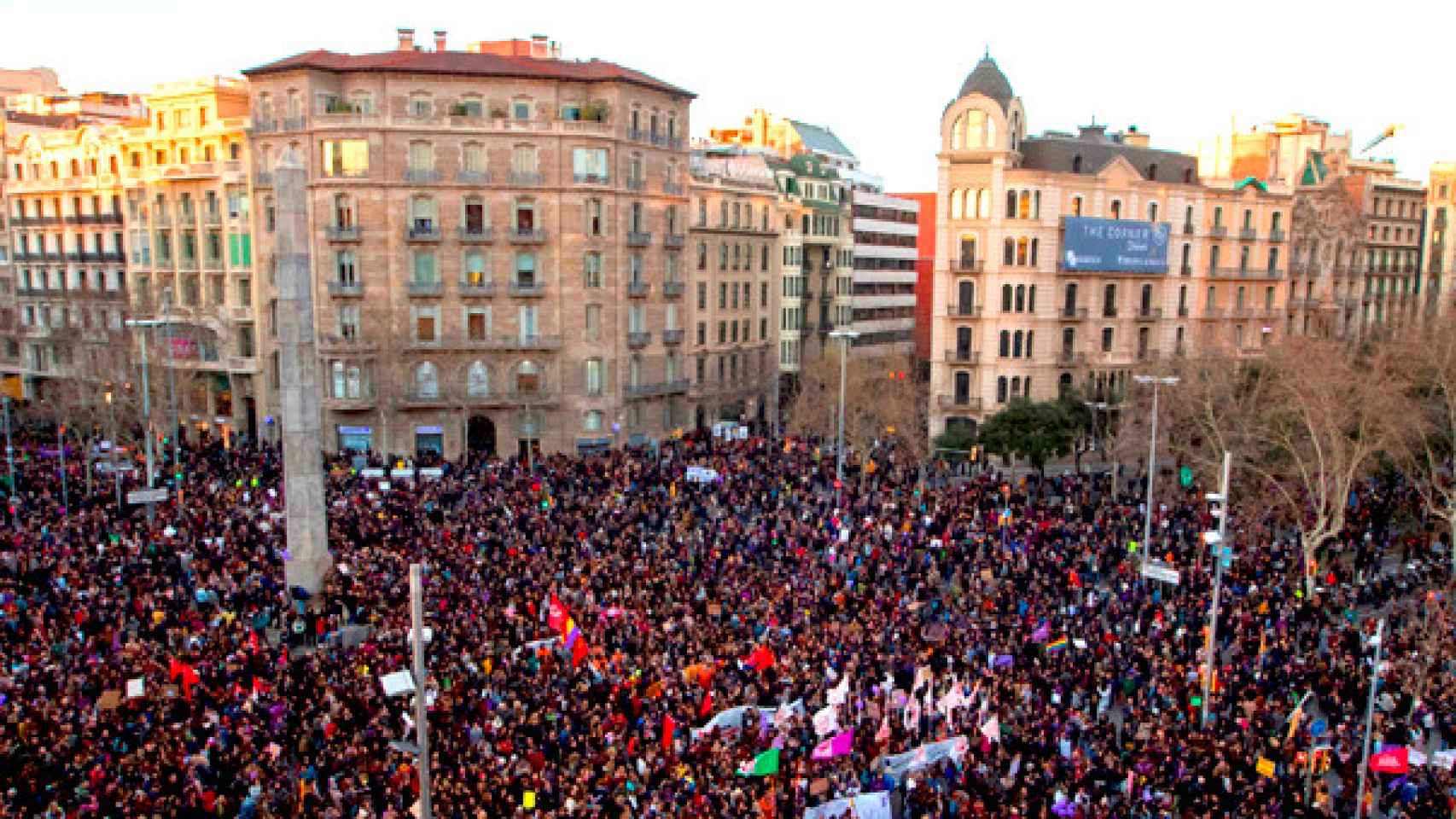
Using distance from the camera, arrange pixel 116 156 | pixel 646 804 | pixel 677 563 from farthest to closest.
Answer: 1. pixel 116 156
2. pixel 677 563
3. pixel 646 804

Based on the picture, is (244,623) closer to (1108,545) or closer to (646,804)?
(646,804)

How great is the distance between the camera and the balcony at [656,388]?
192ft

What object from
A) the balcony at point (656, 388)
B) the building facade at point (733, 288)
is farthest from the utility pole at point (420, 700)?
the building facade at point (733, 288)

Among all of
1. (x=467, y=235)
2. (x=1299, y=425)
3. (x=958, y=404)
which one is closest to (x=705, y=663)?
(x=1299, y=425)

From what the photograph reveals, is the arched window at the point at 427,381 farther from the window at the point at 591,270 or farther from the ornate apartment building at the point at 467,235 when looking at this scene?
the window at the point at 591,270

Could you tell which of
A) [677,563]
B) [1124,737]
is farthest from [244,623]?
[1124,737]

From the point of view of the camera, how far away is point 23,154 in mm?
71000

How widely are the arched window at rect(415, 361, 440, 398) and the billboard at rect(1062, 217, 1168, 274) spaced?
3195 centimetres

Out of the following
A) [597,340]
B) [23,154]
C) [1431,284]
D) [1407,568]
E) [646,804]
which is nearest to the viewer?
[646,804]

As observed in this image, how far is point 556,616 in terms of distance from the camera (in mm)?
26312

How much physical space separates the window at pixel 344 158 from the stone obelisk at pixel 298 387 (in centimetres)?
2212

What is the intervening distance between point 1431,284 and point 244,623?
8901cm

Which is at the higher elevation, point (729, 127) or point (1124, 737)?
point (729, 127)

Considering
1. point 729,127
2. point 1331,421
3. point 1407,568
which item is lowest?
Result: point 1407,568
